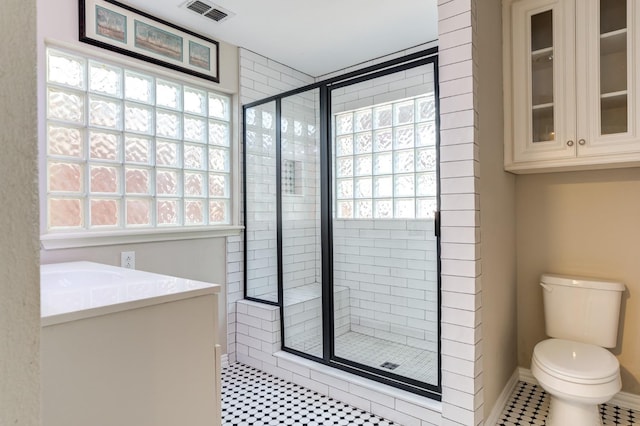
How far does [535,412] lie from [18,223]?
2.58 metres

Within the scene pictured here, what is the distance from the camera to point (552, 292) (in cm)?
229

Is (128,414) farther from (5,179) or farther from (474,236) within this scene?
(474,236)

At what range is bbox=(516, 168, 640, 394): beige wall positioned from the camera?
86.4 inches

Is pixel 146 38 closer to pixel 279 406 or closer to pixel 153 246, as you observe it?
pixel 153 246

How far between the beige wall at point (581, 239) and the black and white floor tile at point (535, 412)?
17cm

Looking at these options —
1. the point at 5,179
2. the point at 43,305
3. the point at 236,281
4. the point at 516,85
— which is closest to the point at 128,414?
the point at 43,305

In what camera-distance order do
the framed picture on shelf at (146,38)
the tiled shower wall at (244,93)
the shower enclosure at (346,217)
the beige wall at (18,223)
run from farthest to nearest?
the tiled shower wall at (244,93) → the shower enclosure at (346,217) → the framed picture on shelf at (146,38) → the beige wall at (18,223)

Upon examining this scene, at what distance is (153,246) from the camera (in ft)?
7.95

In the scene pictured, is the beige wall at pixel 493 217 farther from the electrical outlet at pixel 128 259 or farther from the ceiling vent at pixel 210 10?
the electrical outlet at pixel 128 259

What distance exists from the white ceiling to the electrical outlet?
1.55 metres

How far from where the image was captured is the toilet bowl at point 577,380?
174 centimetres

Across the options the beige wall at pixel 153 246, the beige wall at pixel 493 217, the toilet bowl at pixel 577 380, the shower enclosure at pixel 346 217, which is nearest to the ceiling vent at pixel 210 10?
the beige wall at pixel 153 246

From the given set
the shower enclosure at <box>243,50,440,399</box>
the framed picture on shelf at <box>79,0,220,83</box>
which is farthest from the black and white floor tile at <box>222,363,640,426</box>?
the framed picture on shelf at <box>79,0,220,83</box>

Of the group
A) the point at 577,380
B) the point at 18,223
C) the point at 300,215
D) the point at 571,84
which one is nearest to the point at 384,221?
the point at 300,215
